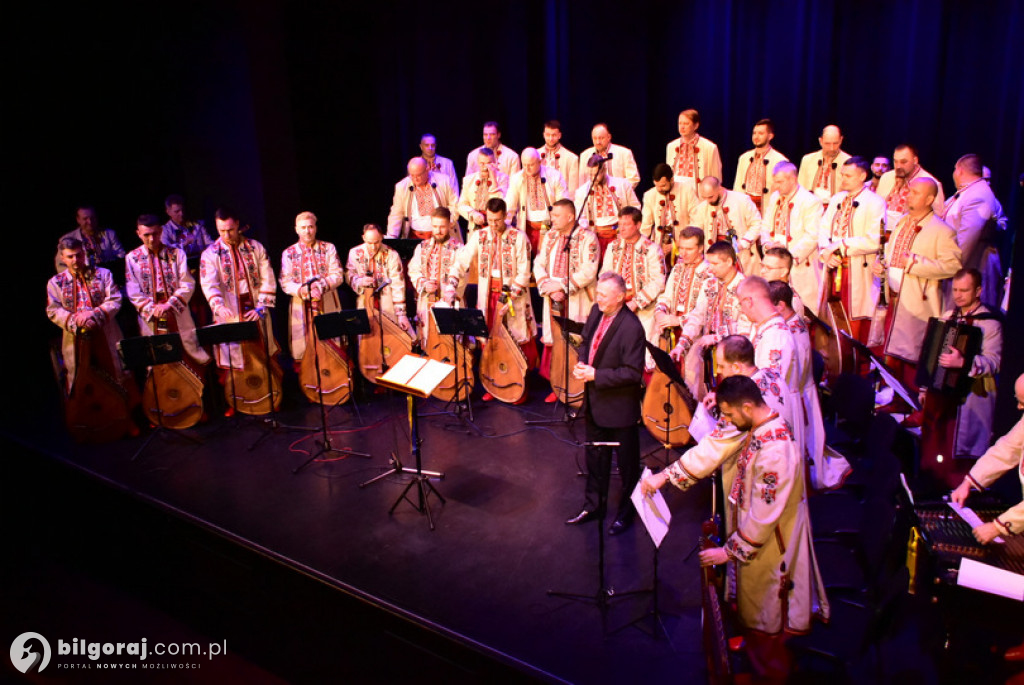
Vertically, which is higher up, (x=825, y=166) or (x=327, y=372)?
(x=825, y=166)

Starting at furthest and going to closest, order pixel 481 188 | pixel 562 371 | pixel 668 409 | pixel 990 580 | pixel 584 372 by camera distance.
A: pixel 481 188 → pixel 562 371 → pixel 668 409 → pixel 584 372 → pixel 990 580

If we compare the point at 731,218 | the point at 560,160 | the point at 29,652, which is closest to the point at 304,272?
the point at 560,160

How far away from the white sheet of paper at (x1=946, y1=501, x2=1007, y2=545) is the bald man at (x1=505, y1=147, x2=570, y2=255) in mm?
5685

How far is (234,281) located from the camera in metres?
8.22

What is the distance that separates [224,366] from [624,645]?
5375 mm

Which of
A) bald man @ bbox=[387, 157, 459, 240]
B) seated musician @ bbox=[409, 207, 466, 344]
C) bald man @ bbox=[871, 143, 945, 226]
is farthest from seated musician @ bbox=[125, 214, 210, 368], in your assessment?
bald man @ bbox=[871, 143, 945, 226]

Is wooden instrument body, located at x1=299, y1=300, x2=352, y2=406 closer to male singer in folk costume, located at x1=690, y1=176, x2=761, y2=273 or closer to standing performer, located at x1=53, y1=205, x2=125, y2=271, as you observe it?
standing performer, located at x1=53, y1=205, x2=125, y2=271

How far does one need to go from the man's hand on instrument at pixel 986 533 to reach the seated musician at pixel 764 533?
31.1 inches

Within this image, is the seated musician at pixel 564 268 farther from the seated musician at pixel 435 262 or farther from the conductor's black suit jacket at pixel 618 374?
the conductor's black suit jacket at pixel 618 374

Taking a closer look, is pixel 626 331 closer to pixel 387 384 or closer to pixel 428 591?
pixel 387 384

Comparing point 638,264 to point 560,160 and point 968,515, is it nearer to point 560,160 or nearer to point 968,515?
point 560,160

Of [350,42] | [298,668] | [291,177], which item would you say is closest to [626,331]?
[298,668]

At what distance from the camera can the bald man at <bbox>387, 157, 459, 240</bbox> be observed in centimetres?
980

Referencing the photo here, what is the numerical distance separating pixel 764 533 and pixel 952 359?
2724 millimetres
